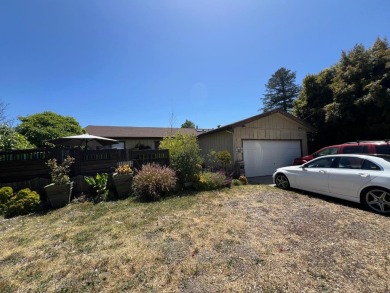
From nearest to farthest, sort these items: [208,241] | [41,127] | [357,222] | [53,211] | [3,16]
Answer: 1. [208,241]
2. [357,222]
3. [53,211]
4. [3,16]
5. [41,127]

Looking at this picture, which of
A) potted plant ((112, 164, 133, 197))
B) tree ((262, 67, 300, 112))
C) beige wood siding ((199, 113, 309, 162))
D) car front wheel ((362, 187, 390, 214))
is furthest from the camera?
tree ((262, 67, 300, 112))

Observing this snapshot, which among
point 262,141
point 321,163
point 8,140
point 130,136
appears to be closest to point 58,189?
point 8,140

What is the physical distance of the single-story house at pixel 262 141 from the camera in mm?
11328

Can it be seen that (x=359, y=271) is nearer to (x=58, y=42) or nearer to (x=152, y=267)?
(x=152, y=267)

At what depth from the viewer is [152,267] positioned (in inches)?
116

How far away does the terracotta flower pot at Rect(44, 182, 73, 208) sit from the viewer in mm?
6344

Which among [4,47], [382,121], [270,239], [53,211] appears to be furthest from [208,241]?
[382,121]

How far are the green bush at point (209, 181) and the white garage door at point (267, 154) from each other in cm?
372

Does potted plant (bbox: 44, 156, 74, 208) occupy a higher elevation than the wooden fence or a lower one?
lower

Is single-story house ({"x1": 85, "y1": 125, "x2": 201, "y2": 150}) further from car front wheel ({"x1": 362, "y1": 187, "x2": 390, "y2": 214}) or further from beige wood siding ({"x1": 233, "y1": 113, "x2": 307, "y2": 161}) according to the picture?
car front wheel ({"x1": 362, "y1": 187, "x2": 390, "y2": 214})

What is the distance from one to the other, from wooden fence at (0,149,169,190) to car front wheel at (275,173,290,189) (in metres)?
5.77

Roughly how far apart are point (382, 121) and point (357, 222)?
937 centimetres

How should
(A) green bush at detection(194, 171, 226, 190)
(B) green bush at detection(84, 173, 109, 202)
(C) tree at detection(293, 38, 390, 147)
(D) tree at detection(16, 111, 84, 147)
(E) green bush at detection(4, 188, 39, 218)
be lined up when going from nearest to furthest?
1. (E) green bush at detection(4, 188, 39, 218)
2. (B) green bush at detection(84, 173, 109, 202)
3. (A) green bush at detection(194, 171, 226, 190)
4. (C) tree at detection(293, 38, 390, 147)
5. (D) tree at detection(16, 111, 84, 147)

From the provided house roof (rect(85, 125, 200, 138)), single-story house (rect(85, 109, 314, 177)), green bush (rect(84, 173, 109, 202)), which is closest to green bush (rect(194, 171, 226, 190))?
single-story house (rect(85, 109, 314, 177))
